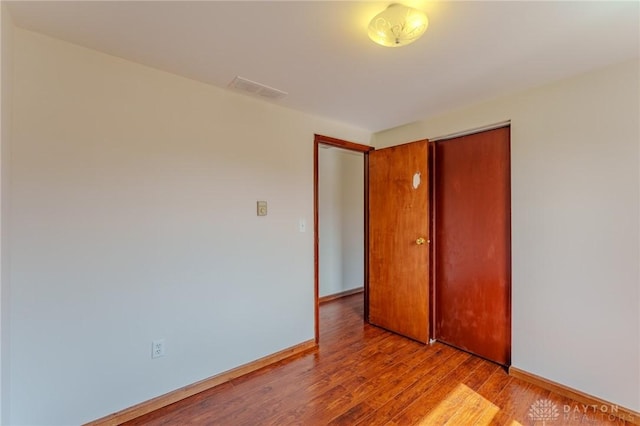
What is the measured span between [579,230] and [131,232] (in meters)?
2.90

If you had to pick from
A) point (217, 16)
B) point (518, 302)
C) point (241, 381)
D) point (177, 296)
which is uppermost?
point (217, 16)

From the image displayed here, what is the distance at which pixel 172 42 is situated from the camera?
1.56m

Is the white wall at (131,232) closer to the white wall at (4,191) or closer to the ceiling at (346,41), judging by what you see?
the white wall at (4,191)

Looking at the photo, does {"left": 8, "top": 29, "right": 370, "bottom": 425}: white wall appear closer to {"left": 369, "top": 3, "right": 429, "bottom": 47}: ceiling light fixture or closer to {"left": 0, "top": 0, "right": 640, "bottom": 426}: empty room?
{"left": 0, "top": 0, "right": 640, "bottom": 426}: empty room

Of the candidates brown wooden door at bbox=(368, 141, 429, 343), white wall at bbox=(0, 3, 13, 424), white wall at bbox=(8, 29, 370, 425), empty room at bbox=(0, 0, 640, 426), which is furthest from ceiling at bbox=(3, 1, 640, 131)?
brown wooden door at bbox=(368, 141, 429, 343)

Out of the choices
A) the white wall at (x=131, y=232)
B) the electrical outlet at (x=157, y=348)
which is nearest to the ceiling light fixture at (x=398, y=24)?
the white wall at (x=131, y=232)

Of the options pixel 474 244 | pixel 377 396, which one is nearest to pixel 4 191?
pixel 377 396

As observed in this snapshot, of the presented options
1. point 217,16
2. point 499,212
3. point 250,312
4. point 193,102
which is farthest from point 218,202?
point 499,212

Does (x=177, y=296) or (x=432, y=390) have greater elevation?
(x=177, y=296)

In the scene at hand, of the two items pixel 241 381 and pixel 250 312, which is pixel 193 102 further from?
A: pixel 241 381

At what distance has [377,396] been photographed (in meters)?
1.91

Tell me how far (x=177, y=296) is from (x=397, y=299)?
205 centimetres

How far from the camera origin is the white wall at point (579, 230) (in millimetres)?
1712

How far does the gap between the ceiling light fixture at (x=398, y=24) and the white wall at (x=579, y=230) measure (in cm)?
134
